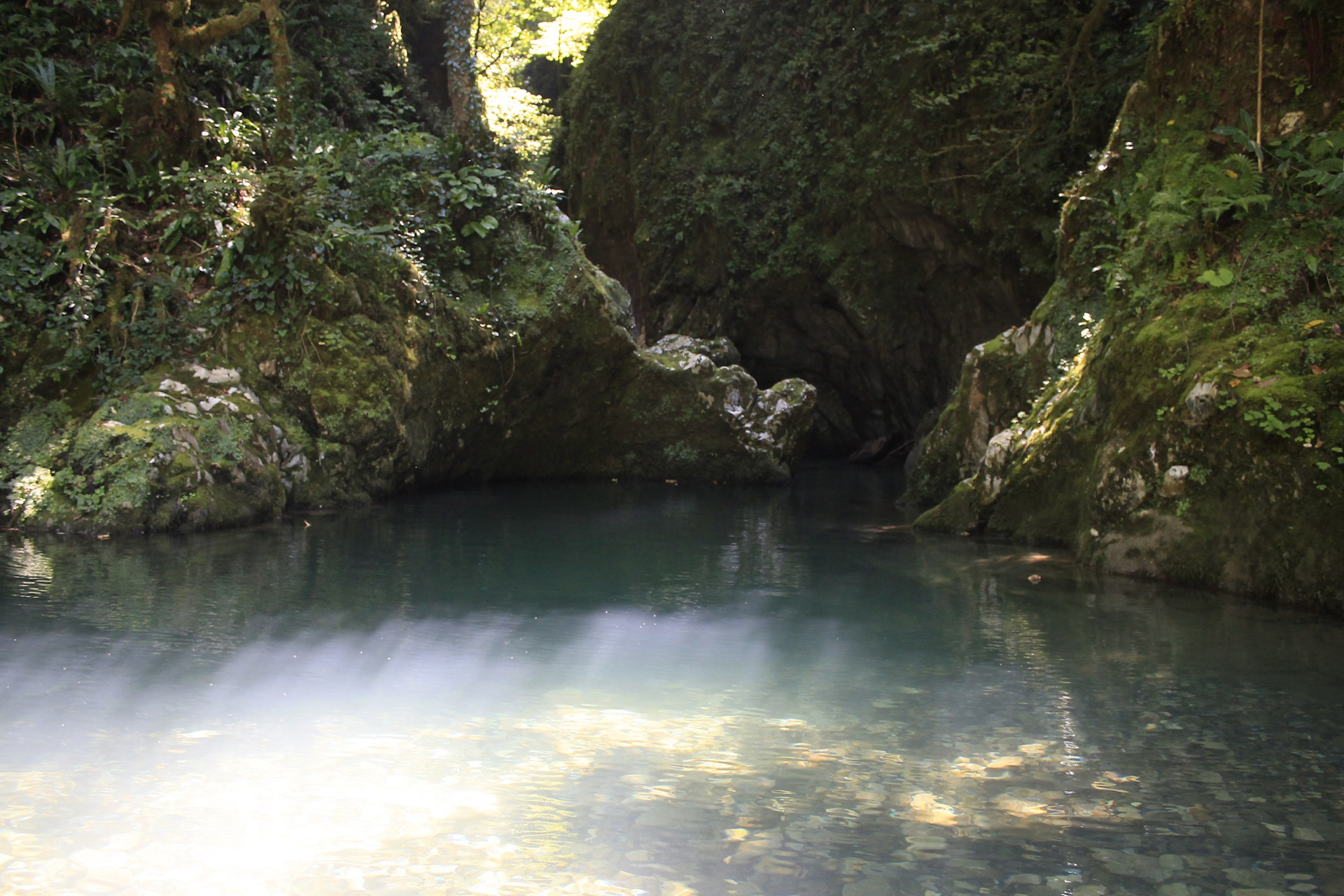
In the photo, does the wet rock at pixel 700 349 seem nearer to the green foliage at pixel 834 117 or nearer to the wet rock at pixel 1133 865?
the green foliage at pixel 834 117

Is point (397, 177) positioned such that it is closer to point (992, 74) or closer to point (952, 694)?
point (992, 74)

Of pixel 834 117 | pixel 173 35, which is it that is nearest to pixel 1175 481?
pixel 173 35

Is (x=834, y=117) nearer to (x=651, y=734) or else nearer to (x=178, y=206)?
(x=178, y=206)

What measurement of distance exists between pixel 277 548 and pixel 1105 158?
860 cm

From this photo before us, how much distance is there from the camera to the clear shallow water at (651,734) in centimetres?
285

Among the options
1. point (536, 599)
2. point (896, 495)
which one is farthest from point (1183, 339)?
point (896, 495)

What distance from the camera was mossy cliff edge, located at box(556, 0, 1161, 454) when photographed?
1408cm

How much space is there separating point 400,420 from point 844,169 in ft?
32.0

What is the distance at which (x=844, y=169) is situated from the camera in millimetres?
17312

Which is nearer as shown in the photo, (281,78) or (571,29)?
(281,78)

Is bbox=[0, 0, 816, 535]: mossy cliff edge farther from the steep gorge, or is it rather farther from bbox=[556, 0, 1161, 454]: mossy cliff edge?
the steep gorge

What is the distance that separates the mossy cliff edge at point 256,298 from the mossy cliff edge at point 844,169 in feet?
16.8

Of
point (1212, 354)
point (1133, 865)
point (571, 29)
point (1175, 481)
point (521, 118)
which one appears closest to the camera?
point (1133, 865)

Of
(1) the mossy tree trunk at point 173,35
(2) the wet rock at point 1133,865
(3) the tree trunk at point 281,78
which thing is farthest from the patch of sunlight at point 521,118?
(2) the wet rock at point 1133,865
